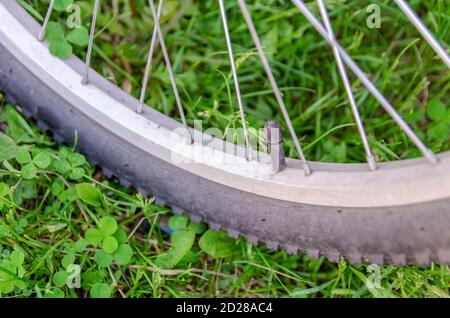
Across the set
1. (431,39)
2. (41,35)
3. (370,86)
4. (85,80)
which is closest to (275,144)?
(370,86)

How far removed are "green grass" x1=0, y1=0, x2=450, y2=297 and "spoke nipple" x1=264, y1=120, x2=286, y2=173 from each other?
0.64ft

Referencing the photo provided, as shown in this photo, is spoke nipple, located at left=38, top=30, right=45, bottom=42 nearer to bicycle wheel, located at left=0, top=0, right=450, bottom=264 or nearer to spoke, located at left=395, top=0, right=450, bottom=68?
bicycle wheel, located at left=0, top=0, right=450, bottom=264

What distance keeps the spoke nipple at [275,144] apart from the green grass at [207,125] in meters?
0.19

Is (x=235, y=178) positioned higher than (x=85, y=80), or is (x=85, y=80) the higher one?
(x=85, y=80)

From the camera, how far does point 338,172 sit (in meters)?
1.03

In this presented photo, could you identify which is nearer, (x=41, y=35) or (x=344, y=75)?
(x=344, y=75)

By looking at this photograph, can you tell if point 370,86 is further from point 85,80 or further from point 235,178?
point 85,80

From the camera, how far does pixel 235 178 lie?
43.5 inches

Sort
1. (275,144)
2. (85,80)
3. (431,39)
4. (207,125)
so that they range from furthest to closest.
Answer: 1. (207,125)
2. (85,80)
3. (275,144)
4. (431,39)

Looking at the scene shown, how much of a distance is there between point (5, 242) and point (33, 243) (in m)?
0.05

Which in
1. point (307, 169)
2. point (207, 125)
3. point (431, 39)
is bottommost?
point (307, 169)

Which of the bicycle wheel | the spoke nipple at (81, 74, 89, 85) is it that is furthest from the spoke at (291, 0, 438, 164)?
the spoke nipple at (81, 74, 89, 85)

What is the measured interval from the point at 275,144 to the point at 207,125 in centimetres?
38
